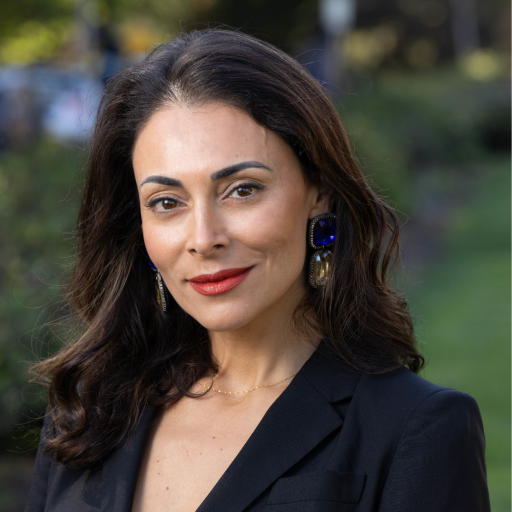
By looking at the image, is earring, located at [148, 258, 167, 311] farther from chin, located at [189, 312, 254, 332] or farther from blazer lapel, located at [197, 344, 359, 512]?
blazer lapel, located at [197, 344, 359, 512]

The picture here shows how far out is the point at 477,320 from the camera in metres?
8.34

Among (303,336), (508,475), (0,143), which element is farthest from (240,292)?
(0,143)

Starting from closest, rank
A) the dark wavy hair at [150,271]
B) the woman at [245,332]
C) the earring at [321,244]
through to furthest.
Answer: the woman at [245,332] → the dark wavy hair at [150,271] → the earring at [321,244]

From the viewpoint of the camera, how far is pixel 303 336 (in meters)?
2.39

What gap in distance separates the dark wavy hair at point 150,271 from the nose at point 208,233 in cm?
34

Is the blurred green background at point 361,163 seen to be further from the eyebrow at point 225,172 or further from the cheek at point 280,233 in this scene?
the eyebrow at point 225,172

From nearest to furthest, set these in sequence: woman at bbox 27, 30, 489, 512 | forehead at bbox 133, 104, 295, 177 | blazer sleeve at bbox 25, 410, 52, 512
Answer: woman at bbox 27, 30, 489, 512 < forehead at bbox 133, 104, 295, 177 < blazer sleeve at bbox 25, 410, 52, 512

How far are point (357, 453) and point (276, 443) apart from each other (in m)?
0.24

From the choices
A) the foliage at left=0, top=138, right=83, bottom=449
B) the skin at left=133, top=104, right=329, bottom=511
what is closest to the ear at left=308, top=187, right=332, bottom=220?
the skin at left=133, top=104, right=329, bottom=511

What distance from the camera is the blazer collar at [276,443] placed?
79.4 inches

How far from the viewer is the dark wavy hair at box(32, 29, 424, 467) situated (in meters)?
2.19

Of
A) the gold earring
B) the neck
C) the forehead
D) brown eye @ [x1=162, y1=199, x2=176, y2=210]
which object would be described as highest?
the forehead

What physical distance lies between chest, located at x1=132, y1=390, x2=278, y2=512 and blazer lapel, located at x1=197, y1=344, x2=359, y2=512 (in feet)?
0.44

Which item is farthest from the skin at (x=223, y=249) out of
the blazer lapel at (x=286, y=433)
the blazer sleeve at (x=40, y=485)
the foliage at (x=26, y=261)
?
the foliage at (x=26, y=261)
